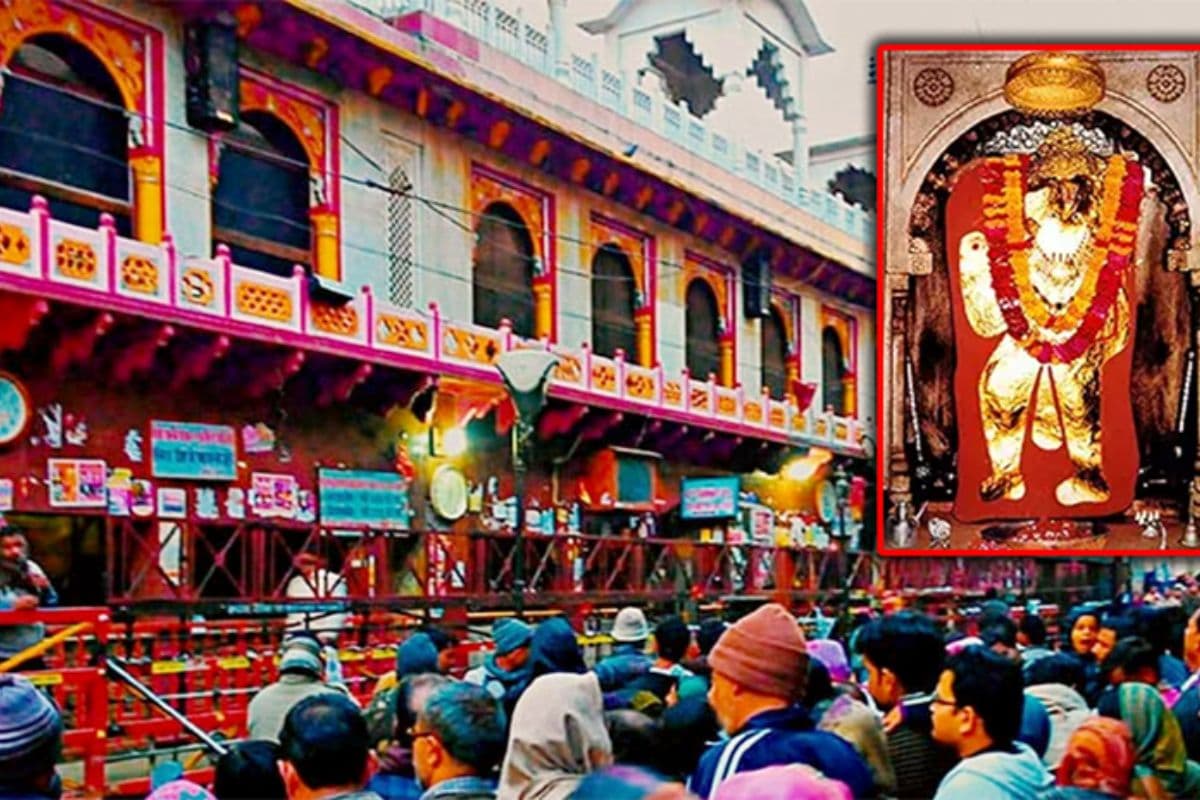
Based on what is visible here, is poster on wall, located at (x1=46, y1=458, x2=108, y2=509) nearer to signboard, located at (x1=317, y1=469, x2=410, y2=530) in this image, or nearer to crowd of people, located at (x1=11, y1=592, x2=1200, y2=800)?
signboard, located at (x1=317, y1=469, x2=410, y2=530)

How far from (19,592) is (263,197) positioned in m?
3.74

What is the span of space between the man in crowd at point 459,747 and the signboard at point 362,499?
6.82 meters

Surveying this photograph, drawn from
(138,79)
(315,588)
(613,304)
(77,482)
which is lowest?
(315,588)

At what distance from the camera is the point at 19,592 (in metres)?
6.32

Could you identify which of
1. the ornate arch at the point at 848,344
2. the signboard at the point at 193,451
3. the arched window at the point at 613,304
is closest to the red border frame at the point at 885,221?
the signboard at the point at 193,451

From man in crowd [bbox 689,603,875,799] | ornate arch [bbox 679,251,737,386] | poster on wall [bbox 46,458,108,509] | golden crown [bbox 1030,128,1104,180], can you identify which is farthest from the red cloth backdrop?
man in crowd [bbox 689,603,875,799]

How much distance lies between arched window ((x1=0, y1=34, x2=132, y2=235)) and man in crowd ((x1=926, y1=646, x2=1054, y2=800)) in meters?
6.49

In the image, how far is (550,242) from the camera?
457 inches

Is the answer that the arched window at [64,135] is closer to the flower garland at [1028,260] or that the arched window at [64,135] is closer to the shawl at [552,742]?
the flower garland at [1028,260]

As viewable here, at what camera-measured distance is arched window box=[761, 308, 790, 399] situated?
13860mm

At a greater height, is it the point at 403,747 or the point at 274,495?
the point at 274,495

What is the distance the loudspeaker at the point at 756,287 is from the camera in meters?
13.6

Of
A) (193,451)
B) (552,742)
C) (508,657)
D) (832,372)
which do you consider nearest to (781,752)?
(552,742)

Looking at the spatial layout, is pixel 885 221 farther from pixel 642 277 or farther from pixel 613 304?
pixel 642 277
